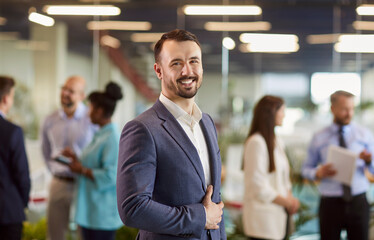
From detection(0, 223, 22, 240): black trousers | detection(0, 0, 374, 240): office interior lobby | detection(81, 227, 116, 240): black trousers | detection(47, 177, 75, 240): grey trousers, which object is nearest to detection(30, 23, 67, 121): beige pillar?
detection(0, 0, 374, 240): office interior lobby

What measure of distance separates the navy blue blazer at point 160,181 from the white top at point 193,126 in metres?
0.03

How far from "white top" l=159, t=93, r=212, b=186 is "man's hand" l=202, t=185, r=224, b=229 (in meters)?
0.08

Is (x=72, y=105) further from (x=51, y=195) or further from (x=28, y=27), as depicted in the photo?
(x=28, y=27)

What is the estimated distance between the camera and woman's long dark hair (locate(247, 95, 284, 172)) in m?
3.41

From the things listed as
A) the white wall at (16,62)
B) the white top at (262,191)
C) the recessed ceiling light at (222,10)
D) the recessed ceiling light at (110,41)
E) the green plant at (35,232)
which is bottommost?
the green plant at (35,232)

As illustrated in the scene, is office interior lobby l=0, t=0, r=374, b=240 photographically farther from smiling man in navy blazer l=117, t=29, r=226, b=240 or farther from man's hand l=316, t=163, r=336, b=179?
smiling man in navy blazer l=117, t=29, r=226, b=240

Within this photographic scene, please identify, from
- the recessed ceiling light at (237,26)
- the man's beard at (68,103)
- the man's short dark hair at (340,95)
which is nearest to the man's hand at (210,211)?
Result: the man's short dark hair at (340,95)

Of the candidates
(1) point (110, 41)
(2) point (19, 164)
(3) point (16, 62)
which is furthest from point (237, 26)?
(2) point (19, 164)

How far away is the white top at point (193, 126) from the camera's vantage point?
1.97 meters

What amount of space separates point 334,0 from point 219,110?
176 cm

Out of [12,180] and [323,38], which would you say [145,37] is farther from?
[12,180]

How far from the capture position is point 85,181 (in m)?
3.84

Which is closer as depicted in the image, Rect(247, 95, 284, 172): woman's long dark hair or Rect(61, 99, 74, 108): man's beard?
Rect(247, 95, 284, 172): woman's long dark hair

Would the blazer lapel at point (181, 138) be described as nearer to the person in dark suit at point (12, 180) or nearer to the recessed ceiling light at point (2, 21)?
the person in dark suit at point (12, 180)
